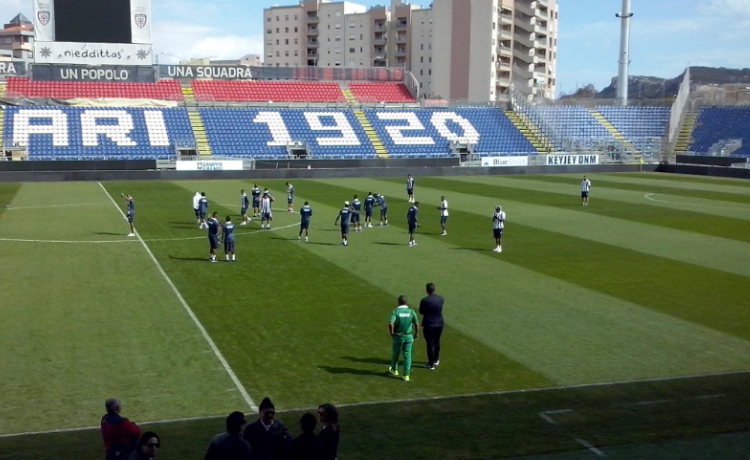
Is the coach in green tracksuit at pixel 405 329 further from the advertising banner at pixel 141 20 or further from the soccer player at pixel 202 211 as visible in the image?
the advertising banner at pixel 141 20

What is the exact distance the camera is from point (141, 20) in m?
60.2

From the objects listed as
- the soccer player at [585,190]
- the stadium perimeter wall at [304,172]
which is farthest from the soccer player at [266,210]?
the stadium perimeter wall at [304,172]

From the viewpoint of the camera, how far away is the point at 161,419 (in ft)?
37.0

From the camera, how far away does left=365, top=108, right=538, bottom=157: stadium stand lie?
64875 millimetres

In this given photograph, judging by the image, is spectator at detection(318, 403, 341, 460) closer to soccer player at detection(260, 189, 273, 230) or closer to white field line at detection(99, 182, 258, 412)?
white field line at detection(99, 182, 258, 412)

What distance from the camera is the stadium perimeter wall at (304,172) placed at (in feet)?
166

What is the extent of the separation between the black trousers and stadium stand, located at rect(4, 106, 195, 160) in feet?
153

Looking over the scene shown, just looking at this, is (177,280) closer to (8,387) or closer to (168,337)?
(168,337)

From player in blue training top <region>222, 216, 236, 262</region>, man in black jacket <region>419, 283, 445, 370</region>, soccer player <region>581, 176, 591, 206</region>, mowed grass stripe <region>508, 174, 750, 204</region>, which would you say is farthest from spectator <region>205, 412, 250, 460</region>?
mowed grass stripe <region>508, 174, 750, 204</region>

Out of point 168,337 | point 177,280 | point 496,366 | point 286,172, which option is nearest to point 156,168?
point 286,172

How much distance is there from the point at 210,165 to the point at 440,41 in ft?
183

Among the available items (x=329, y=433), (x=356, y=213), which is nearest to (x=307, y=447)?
(x=329, y=433)

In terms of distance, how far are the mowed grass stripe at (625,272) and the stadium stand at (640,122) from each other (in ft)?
134

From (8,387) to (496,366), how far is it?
331 inches
